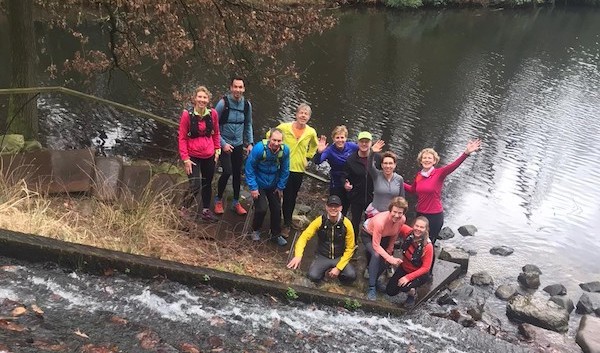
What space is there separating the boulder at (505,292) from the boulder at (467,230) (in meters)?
2.24

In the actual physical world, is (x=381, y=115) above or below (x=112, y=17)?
below

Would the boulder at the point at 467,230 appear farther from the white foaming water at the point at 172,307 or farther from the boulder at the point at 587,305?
the white foaming water at the point at 172,307

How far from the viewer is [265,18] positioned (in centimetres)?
1079

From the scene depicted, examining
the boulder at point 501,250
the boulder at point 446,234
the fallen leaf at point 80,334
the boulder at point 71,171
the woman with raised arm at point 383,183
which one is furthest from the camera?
the boulder at point 446,234

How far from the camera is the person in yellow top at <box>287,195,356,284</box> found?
6645mm

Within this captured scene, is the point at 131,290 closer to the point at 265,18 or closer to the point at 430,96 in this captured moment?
the point at 265,18

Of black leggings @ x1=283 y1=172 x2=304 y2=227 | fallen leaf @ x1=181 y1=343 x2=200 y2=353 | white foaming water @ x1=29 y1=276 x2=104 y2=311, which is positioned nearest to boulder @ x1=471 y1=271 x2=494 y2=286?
black leggings @ x1=283 y1=172 x2=304 y2=227

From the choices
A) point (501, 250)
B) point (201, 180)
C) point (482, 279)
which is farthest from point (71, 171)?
point (501, 250)

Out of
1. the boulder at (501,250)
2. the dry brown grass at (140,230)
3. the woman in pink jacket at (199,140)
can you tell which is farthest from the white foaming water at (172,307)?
the boulder at (501,250)

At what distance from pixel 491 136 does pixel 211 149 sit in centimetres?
1252

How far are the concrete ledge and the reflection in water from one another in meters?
5.05

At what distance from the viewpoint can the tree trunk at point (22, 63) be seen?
9.13 meters

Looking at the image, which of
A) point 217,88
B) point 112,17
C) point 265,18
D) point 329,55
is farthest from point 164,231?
point 329,55

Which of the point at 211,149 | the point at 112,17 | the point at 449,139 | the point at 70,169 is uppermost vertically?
the point at 112,17
